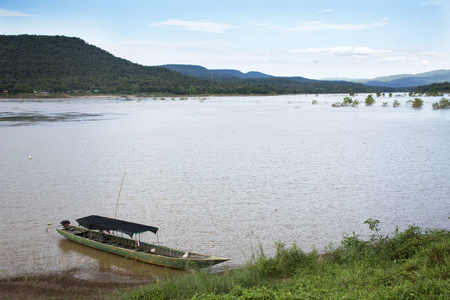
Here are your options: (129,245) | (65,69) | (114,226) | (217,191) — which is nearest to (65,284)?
(114,226)

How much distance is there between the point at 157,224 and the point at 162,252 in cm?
293

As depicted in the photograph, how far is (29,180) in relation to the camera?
63.4ft

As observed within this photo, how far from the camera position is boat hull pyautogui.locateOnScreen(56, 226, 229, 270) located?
385 inches

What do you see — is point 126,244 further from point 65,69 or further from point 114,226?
point 65,69

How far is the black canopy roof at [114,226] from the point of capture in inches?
427

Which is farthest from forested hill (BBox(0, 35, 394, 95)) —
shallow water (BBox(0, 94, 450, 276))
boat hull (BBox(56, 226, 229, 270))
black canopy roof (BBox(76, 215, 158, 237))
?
boat hull (BBox(56, 226, 229, 270))

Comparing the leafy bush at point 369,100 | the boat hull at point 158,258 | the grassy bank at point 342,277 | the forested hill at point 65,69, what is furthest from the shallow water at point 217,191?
the forested hill at point 65,69

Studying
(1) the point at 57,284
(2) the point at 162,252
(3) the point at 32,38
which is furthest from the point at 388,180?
(3) the point at 32,38

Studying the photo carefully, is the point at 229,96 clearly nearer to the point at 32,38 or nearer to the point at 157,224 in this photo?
the point at 32,38

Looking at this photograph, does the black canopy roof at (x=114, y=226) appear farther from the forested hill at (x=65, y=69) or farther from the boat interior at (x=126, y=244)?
the forested hill at (x=65, y=69)

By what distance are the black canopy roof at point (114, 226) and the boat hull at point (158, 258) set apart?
0.45 m

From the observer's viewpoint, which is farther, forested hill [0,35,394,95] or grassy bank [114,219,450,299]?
forested hill [0,35,394,95]

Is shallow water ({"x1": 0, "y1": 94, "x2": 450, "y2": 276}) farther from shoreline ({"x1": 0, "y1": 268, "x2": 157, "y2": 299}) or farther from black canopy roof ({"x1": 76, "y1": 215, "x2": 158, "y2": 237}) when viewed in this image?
black canopy roof ({"x1": 76, "y1": 215, "x2": 158, "y2": 237})

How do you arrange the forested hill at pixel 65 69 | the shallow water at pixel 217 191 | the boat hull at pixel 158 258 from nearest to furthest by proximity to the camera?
1. the boat hull at pixel 158 258
2. the shallow water at pixel 217 191
3. the forested hill at pixel 65 69
